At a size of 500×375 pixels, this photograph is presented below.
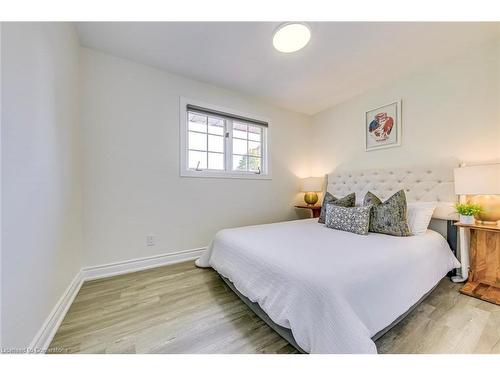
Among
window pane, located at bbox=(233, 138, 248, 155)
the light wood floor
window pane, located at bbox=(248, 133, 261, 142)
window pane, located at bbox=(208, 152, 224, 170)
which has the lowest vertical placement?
the light wood floor

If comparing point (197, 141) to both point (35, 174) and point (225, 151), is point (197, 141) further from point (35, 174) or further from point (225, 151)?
point (35, 174)

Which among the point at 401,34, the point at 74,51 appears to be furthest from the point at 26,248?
the point at 401,34

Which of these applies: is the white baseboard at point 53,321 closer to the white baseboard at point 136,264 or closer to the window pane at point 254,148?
the white baseboard at point 136,264

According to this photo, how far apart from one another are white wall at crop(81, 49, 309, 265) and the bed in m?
0.74

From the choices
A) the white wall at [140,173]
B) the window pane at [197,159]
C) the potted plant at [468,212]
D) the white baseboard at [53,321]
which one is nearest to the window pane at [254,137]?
the white wall at [140,173]

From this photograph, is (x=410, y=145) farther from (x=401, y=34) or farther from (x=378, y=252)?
(x=378, y=252)

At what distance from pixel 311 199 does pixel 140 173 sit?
8.40ft

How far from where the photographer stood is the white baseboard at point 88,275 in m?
1.07

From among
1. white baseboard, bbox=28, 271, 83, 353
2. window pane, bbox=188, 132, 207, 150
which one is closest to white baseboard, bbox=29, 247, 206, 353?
white baseboard, bbox=28, 271, 83, 353

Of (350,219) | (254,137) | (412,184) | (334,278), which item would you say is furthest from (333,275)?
(254,137)

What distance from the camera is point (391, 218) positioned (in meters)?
1.80

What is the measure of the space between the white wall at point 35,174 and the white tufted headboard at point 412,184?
3.09m

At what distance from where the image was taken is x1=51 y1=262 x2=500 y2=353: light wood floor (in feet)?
3.53

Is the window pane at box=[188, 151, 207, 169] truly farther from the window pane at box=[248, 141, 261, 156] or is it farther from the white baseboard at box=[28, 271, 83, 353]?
the white baseboard at box=[28, 271, 83, 353]
